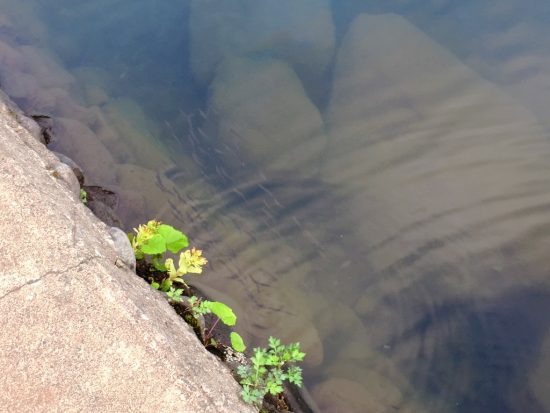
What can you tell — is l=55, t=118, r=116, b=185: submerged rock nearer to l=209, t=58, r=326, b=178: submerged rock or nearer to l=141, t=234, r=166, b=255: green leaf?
l=209, t=58, r=326, b=178: submerged rock

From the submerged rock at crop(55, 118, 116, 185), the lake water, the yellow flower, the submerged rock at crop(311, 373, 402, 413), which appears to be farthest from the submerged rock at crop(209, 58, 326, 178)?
the submerged rock at crop(311, 373, 402, 413)

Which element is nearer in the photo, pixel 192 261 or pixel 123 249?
pixel 123 249

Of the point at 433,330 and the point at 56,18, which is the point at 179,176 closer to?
the point at 433,330

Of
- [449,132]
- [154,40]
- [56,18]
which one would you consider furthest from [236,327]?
[56,18]

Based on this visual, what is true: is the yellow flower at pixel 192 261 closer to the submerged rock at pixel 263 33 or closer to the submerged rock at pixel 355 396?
the submerged rock at pixel 355 396

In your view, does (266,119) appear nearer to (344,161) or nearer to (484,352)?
(344,161)

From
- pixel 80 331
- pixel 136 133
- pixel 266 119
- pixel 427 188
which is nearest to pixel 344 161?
pixel 427 188
